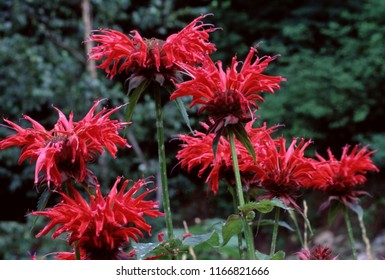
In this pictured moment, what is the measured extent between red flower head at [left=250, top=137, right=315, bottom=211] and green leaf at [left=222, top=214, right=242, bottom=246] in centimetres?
12

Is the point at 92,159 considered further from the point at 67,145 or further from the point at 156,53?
the point at 156,53

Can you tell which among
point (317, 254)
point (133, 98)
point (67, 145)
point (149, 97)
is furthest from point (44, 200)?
point (149, 97)

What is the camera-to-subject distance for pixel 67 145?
1121 mm

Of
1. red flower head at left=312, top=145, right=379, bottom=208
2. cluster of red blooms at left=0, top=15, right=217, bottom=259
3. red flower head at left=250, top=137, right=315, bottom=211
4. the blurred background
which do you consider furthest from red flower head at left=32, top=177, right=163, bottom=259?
the blurred background

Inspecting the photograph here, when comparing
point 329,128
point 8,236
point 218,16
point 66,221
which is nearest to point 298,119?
point 329,128

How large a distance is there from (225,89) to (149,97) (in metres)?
3.95

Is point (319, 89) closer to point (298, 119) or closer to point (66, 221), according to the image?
point (298, 119)

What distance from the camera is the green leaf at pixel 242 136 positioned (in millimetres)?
1099

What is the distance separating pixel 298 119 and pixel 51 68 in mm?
1922

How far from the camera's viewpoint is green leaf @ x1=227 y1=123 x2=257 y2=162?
1099 mm

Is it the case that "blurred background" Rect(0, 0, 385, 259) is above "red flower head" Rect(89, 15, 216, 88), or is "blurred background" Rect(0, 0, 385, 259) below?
above

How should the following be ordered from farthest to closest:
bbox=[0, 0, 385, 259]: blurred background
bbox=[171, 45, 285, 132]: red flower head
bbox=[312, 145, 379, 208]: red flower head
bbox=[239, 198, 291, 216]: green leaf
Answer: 1. bbox=[0, 0, 385, 259]: blurred background
2. bbox=[312, 145, 379, 208]: red flower head
3. bbox=[171, 45, 285, 132]: red flower head
4. bbox=[239, 198, 291, 216]: green leaf

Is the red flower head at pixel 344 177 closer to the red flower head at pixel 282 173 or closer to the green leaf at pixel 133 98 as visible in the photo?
the red flower head at pixel 282 173

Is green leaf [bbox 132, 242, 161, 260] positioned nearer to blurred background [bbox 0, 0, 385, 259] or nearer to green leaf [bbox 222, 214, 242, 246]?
green leaf [bbox 222, 214, 242, 246]
